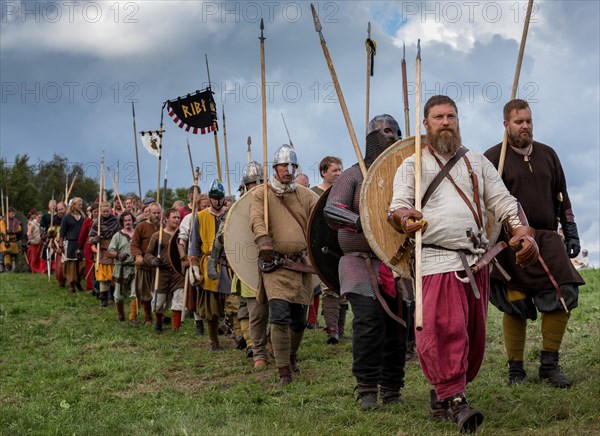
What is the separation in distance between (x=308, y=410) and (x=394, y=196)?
1693 millimetres

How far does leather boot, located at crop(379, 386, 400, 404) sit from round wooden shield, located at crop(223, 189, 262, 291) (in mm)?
2337

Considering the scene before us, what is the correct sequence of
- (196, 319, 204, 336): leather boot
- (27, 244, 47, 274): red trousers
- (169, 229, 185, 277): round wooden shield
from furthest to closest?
(27, 244, 47, 274): red trousers → (196, 319, 204, 336): leather boot → (169, 229, 185, 277): round wooden shield

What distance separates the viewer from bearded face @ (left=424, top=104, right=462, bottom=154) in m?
5.26

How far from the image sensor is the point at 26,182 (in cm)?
5106

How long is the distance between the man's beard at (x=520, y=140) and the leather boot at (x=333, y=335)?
4.02 m

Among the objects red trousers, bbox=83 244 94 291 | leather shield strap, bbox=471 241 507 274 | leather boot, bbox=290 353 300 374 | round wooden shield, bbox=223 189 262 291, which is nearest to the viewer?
leather shield strap, bbox=471 241 507 274

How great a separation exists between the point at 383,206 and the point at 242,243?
10.5 ft

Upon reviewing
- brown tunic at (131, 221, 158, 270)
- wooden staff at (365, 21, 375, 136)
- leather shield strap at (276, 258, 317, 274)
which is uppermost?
wooden staff at (365, 21, 375, 136)

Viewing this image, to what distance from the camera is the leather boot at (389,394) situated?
6.01 metres

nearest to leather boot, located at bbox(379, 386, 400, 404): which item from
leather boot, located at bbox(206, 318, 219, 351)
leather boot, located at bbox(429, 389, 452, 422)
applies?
leather boot, located at bbox(429, 389, 452, 422)

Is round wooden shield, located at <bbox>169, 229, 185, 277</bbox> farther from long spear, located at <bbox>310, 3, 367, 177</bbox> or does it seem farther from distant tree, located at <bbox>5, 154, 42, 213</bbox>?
distant tree, located at <bbox>5, 154, 42, 213</bbox>

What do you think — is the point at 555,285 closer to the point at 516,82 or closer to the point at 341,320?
the point at 516,82

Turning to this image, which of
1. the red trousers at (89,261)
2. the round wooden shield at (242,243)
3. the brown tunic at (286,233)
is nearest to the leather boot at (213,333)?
the round wooden shield at (242,243)

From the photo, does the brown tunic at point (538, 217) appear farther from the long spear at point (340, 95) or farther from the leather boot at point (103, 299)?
the leather boot at point (103, 299)
